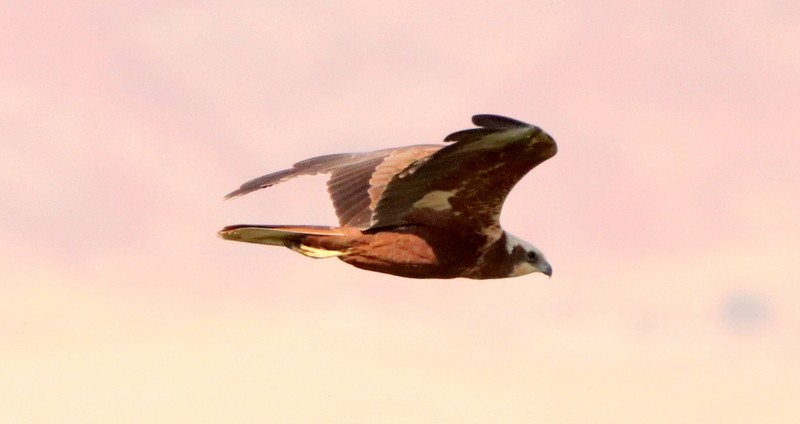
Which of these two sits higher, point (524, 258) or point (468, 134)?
point (468, 134)

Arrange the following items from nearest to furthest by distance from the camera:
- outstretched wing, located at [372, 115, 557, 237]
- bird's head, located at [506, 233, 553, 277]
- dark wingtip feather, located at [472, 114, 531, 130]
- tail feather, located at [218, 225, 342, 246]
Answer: dark wingtip feather, located at [472, 114, 531, 130] → outstretched wing, located at [372, 115, 557, 237] → tail feather, located at [218, 225, 342, 246] → bird's head, located at [506, 233, 553, 277]

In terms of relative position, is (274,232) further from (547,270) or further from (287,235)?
(547,270)

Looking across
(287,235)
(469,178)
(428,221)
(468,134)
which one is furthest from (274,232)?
(468,134)

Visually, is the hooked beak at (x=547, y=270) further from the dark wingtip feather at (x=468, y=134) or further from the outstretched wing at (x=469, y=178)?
the dark wingtip feather at (x=468, y=134)

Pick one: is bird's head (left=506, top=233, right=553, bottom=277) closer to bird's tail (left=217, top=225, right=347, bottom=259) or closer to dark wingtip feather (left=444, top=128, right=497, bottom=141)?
bird's tail (left=217, top=225, right=347, bottom=259)

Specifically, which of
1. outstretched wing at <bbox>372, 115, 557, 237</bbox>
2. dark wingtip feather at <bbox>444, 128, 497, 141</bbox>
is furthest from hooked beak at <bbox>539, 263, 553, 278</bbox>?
dark wingtip feather at <bbox>444, 128, 497, 141</bbox>

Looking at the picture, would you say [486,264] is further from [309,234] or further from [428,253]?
[309,234]

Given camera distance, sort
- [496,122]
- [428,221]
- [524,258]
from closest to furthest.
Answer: [496,122] → [428,221] → [524,258]
